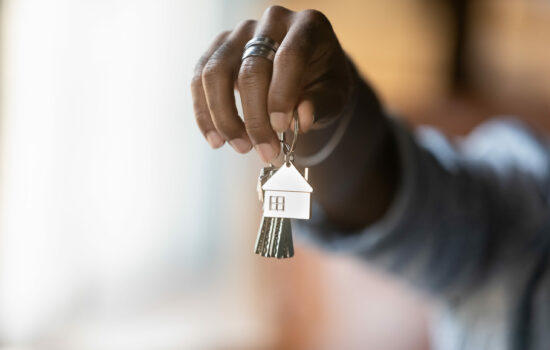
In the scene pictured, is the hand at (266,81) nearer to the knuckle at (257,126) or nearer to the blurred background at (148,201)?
the knuckle at (257,126)

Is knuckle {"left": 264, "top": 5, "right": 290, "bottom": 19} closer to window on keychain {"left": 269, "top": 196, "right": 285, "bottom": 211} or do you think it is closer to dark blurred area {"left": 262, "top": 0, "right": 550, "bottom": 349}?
window on keychain {"left": 269, "top": 196, "right": 285, "bottom": 211}

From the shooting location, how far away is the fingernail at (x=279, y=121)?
7.1 inches

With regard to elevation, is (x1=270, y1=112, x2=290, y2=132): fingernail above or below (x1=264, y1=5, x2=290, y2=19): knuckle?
below

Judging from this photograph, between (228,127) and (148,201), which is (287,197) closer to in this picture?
(228,127)

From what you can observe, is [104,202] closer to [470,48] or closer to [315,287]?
[315,287]

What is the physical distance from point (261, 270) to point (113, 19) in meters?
0.55

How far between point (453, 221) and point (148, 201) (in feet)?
2.02

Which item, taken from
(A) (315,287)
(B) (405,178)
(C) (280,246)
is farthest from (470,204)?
(A) (315,287)

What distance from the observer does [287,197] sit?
0.18m

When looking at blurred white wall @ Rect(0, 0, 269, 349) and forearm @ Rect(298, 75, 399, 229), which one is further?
blurred white wall @ Rect(0, 0, 269, 349)

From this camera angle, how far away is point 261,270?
1.12 meters

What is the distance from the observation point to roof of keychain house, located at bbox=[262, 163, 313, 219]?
18cm

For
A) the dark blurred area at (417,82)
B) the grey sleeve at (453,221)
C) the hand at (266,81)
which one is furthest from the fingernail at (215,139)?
the dark blurred area at (417,82)

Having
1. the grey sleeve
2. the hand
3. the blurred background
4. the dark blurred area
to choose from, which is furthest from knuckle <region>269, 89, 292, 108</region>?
the dark blurred area
